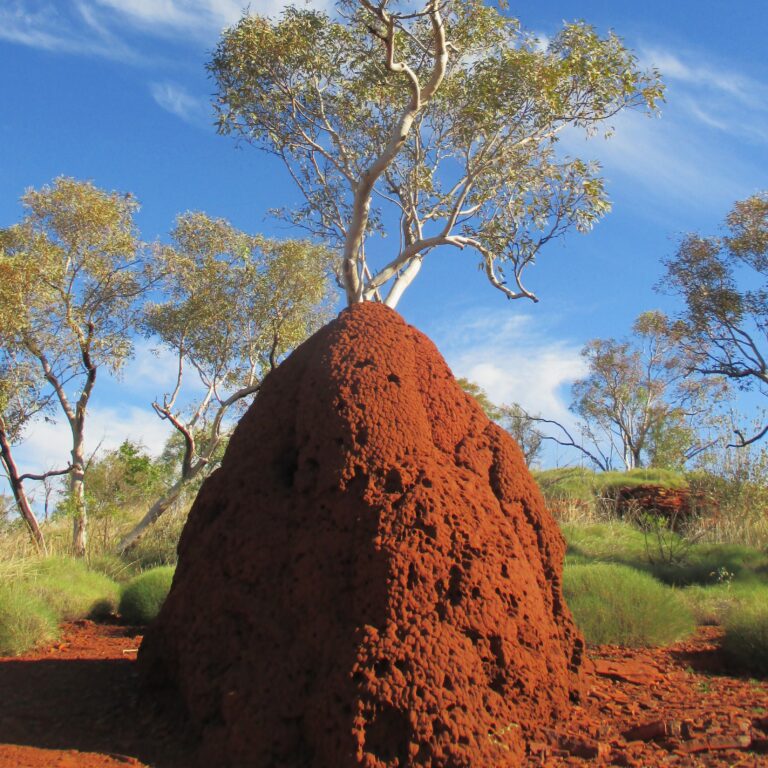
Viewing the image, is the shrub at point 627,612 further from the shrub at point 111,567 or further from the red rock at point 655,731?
the shrub at point 111,567

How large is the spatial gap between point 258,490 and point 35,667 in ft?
6.00

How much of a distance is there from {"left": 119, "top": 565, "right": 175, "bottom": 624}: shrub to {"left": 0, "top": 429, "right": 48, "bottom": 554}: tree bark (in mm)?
6243

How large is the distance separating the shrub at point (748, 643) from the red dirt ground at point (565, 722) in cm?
20

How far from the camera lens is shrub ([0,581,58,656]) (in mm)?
5312

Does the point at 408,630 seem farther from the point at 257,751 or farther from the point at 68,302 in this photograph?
the point at 68,302

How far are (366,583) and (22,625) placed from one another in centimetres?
333

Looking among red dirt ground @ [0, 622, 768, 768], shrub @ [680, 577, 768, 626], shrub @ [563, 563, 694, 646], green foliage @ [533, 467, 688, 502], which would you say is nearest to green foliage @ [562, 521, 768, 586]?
shrub @ [680, 577, 768, 626]

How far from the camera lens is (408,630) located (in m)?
3.13

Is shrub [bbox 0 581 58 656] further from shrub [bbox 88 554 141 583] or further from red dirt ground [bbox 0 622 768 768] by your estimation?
shrub [bbox 88 554 141 583]

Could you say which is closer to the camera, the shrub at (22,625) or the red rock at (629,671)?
the red rock at (629,671)

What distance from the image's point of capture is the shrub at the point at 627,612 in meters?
5.60

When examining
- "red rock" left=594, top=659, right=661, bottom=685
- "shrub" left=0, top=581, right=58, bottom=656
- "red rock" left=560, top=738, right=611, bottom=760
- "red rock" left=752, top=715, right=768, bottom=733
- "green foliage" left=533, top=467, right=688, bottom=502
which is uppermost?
"green foliage" left=533, top=467, right=688, bottom=502

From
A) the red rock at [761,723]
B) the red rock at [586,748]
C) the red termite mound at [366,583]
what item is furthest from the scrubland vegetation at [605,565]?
the red rock at [586,748]

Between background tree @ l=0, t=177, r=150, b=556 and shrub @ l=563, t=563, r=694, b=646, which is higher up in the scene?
background tree @ l=0, t=177, r=150, b=556
